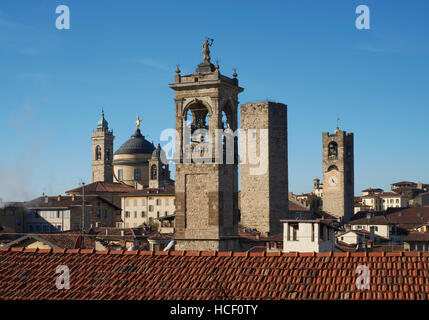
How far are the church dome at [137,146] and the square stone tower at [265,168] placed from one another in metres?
34.1

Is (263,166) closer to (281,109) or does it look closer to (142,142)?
(281,109)

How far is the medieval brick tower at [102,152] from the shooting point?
138m

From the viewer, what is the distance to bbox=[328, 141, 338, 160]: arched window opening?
118125mm

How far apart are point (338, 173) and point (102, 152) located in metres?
46.1

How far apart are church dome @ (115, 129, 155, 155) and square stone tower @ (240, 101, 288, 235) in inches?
1342

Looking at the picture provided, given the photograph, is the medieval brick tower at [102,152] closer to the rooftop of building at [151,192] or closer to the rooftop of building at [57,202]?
the rooftop of building at [151,192]

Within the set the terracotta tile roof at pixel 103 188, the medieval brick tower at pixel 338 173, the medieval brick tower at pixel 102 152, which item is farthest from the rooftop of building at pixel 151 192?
the medieval brick tower at pixel 102 152

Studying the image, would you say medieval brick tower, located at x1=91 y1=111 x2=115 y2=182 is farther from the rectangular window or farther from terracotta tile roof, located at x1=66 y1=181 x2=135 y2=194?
terracotta tile roof, located at x1=66 y1=181 x2=135 y2=194

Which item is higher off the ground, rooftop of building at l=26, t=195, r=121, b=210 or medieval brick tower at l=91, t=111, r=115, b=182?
medieval brick tower at l=91, t=111, r=115, b=182

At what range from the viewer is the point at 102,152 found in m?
139

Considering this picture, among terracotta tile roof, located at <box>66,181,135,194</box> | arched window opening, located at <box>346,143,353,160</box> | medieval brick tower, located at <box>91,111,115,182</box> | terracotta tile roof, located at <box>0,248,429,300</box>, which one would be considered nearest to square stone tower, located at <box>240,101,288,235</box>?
terracotta tile roof, located at <box>66,181,135,194</box>

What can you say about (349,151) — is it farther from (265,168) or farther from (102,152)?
(102,152)

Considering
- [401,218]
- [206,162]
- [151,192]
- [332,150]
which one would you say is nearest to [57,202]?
[151,192]
